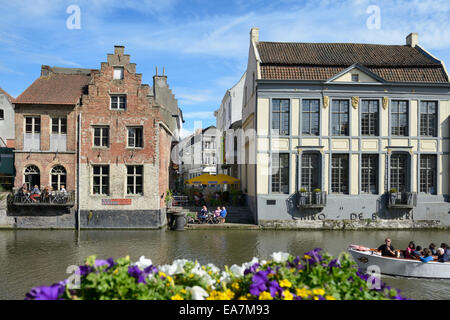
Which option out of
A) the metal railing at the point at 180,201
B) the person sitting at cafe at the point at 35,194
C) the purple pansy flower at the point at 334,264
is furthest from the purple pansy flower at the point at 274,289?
the metal railing at the point at 180,201

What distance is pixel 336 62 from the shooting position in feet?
79.2

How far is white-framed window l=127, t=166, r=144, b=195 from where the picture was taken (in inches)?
898

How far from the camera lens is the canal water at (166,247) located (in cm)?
1203

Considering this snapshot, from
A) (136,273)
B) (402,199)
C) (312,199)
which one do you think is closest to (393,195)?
(402,199)

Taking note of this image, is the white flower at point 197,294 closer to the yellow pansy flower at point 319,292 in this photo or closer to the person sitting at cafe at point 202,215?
the yellow pansy flower at point 319,292

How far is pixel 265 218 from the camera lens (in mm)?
22953

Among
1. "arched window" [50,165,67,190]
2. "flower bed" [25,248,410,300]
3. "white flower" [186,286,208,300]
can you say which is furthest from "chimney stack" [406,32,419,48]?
"white flower" [186,286,208,300]

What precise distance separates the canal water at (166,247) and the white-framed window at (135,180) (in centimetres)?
259

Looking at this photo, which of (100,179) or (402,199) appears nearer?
(100,179)

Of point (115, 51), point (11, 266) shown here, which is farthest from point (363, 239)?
point (115, 51)

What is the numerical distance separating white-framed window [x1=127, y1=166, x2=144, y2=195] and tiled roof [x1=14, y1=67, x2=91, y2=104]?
5402 mm

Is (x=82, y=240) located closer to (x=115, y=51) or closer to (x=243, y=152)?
(x=115, y=51)

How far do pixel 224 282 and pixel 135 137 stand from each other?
63.3ft

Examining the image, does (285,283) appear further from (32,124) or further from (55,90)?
(55,90)
